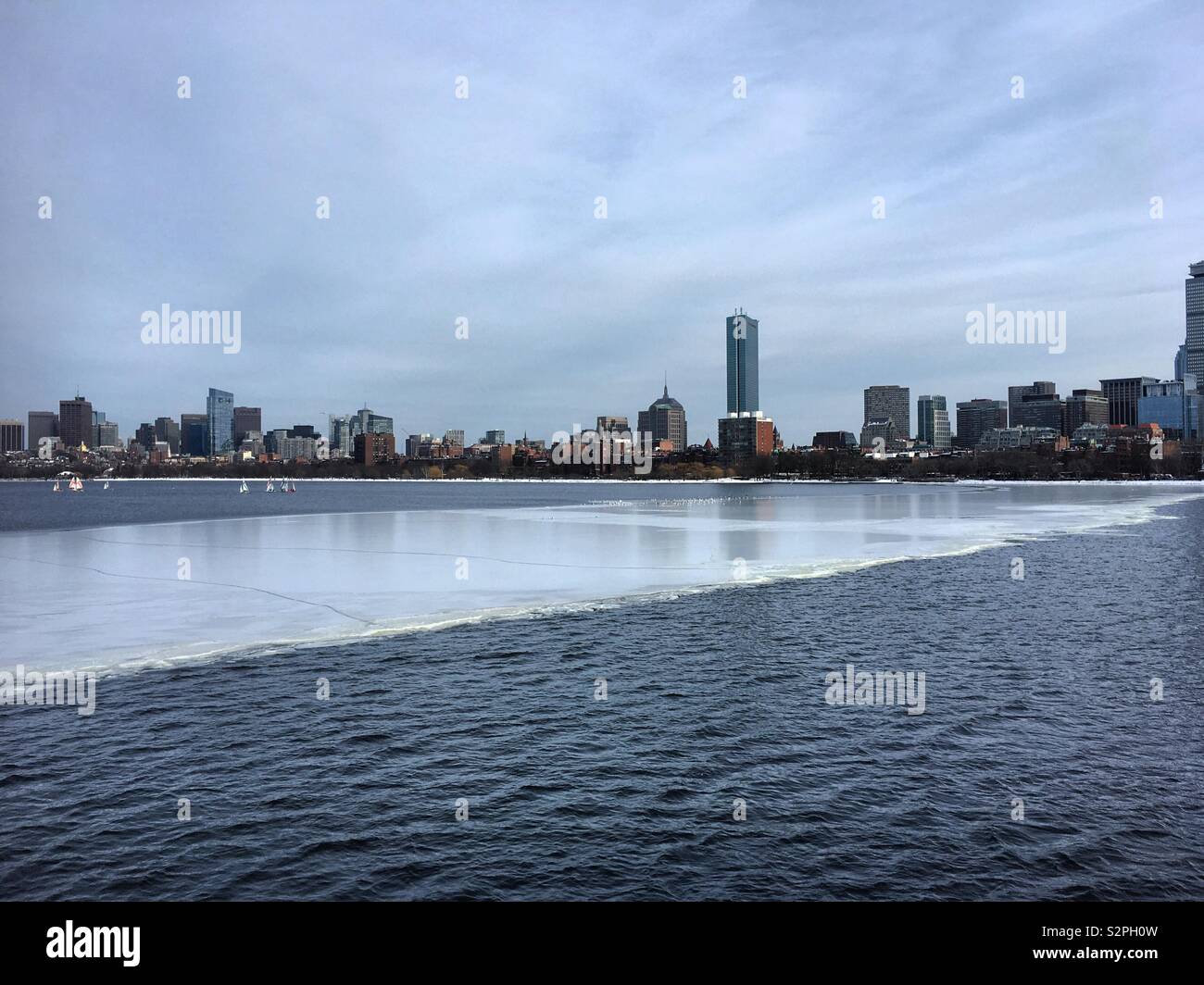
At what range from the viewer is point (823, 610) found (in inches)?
1043

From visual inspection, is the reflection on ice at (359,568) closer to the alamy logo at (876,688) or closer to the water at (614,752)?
the water at (614,752)

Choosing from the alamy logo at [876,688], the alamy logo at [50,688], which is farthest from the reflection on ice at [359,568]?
the alamy logo at [876,688]

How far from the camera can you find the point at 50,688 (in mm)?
16016

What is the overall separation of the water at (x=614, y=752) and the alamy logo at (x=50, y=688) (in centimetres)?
56

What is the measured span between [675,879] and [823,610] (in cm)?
1843

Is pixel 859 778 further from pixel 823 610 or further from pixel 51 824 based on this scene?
pixel 823 610

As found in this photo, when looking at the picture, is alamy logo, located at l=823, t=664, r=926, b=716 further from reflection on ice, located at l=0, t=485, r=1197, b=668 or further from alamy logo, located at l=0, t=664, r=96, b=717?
alamy logo, located at l=0, t=664, r=96, b=717

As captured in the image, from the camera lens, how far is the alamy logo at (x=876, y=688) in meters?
16.0
